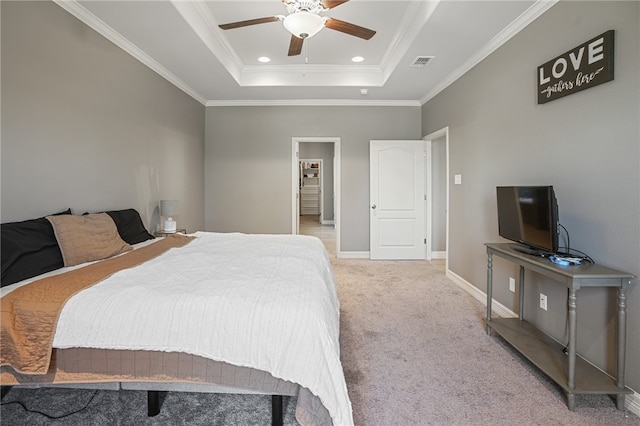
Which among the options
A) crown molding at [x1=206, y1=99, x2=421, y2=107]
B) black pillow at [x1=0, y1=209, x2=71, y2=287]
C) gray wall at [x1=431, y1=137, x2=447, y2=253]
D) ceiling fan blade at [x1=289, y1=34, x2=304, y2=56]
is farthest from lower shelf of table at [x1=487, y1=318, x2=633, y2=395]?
crown molding at [x1=206, y1=99, x2=421, y2=107]

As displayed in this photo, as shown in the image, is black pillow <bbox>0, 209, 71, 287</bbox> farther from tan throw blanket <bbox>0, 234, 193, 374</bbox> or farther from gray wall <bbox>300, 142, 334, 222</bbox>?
gray wall <bbox>300, 142, 334, 222</bbox>

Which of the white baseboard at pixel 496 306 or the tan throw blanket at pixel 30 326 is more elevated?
the tan throw blanket at pixel 30 326

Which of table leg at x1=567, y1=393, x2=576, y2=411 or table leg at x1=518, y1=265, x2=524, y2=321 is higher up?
table leg at x1=518, y1=265, x2=524, y2=321

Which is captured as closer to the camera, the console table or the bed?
the bed

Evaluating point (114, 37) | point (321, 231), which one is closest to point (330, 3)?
point (114, 37)

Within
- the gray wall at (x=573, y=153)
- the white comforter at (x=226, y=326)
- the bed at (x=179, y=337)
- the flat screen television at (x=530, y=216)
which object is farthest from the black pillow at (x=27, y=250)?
the gray wall at (x=573, y=153)

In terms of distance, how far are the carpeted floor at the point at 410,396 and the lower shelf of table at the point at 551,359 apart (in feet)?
0.40

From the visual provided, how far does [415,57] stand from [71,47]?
3.32 meters

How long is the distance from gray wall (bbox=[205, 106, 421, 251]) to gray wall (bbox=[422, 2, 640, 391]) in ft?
6.76

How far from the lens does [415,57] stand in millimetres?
3451

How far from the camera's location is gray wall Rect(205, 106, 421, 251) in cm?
523

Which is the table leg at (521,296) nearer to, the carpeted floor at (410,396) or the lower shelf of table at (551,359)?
the lower shelf of table at (551,359)

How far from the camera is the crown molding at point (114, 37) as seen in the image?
242cm

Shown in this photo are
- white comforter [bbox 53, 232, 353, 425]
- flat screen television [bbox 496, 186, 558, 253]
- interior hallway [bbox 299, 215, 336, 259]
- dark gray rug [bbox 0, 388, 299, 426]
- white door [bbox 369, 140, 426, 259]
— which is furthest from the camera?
interior hallway [bbox 299, 215, 336, 259]
